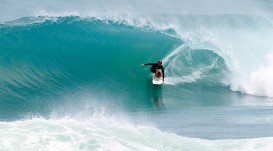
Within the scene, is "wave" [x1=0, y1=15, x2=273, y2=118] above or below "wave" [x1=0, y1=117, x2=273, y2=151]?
above

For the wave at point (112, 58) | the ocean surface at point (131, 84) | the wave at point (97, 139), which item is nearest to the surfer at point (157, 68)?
the ocean surface at point (131, 84)

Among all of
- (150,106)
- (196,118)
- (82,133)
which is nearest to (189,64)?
(150,106)

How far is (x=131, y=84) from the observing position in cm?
1997

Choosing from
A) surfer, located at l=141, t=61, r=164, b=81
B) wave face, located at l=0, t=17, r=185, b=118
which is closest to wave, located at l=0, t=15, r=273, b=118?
wave face, located at l=0, t=17, r=185, b=118

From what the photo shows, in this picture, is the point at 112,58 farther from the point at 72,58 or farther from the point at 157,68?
the point at 157,68

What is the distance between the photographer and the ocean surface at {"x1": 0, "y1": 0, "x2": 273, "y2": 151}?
1241cm

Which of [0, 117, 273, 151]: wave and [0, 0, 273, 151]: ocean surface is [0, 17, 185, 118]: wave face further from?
[0, 117, 273, 151]: wave

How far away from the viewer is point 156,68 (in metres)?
19.4

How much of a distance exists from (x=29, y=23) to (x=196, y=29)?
6175 millimetres

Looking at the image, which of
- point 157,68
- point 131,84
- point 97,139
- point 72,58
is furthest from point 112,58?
point 97,139

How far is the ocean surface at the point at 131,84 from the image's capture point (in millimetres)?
12406

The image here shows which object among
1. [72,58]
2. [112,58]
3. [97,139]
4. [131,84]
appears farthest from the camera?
[112,58]

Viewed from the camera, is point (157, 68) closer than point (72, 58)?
Yes

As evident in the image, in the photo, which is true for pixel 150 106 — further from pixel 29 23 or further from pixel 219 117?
pixel 29 23
